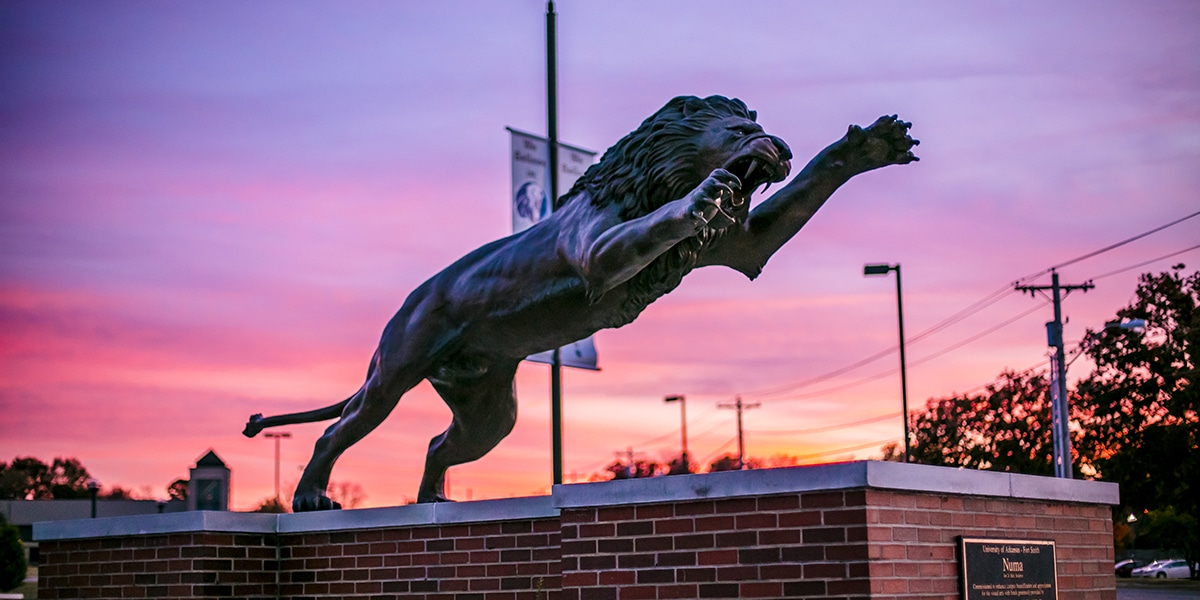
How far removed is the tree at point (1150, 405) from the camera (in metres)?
29.6

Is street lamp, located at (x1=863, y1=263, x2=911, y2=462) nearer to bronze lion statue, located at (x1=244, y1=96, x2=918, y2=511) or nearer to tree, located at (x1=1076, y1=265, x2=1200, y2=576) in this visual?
tree, located at (x1=1076, y1=265, x2=1200, y2=576)

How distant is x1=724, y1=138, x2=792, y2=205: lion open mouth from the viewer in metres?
7.28

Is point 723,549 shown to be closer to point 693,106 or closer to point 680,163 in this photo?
point 680,163

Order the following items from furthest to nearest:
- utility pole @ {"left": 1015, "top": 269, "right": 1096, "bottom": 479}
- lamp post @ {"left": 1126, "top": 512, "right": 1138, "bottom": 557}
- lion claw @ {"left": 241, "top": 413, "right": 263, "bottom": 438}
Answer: lamp post @ {"left": 1126, "top": 512, "right": 1138, "bottom": 557} → utility pole @ {"left": 1015, "top": 269, "right": 1096, "bottom": 479} → lion claw @ {"left": 241, "top": 413, "right": 263, "bottom": 438}

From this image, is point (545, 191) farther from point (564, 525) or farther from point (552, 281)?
point (564, 525)

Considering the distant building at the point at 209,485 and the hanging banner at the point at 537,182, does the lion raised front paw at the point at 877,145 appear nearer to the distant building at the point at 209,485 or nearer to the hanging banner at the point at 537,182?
the hanging banner at the point at 537,182

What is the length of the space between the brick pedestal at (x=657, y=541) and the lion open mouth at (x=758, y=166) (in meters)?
1.84

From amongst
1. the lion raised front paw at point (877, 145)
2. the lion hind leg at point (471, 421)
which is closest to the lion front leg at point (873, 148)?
the lion raised front paw at point (877, 145)

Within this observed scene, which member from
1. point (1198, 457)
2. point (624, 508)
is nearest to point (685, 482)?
point (624, 508)

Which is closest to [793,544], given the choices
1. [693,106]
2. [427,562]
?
[693,106]

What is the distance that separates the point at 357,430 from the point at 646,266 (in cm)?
275

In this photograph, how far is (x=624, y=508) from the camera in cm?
670

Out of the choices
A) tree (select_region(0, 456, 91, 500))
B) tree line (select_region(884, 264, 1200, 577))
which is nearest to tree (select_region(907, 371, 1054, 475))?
tree line (select_region(884, 264, 1200, 577))

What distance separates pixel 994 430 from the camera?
36844 mm
